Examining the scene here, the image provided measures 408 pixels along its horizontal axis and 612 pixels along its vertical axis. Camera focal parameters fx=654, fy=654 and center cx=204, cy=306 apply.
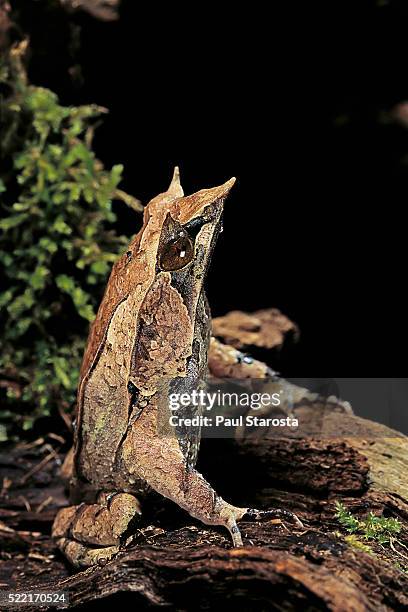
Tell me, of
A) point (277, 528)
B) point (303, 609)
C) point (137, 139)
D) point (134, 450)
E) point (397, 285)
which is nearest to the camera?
point (303, 609)

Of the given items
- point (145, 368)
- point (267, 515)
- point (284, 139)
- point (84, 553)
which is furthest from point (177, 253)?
point (284, 139)

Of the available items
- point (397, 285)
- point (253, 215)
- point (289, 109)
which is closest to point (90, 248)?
point (253, 215)

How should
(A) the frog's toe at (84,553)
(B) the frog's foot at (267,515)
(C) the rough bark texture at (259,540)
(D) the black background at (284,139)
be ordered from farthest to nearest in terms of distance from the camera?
(D) the black background at (284,139) → (A) the frog's toe at (84,553) → (B) the frog's foot at (267,515) → (C) the rough bark texture at (259,540)

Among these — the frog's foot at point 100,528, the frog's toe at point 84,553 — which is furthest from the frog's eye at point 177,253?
the frog's toe at point 84,553

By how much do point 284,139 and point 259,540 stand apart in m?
2.68

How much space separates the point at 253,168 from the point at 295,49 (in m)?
0.73

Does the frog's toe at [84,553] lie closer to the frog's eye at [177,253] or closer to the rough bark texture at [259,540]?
the rough bark texture at [259,540]

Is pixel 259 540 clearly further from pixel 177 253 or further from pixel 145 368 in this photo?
pixel 177 253

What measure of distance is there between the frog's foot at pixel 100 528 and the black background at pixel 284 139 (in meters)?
1.76

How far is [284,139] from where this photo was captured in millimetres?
4027

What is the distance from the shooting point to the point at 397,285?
4461 mm

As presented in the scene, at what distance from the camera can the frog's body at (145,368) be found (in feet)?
7.99

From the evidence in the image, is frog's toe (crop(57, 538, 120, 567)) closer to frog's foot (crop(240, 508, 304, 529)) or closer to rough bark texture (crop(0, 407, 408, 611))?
rough bark texture (crop(0, 407, 408, 611))

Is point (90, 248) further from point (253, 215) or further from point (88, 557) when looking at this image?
point (88, 557)
